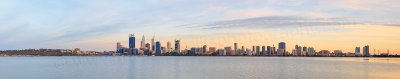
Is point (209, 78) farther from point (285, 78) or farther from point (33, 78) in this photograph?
point (33, 78)

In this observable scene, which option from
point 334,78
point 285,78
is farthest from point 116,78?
point 334,78

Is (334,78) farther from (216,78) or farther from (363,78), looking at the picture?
(216,78)

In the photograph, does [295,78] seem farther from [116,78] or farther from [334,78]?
[116,78]

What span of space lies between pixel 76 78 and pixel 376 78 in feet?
Answer: 148

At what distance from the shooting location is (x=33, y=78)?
2034 inches

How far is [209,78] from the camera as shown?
1934 inches

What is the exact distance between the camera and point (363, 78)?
5025cm

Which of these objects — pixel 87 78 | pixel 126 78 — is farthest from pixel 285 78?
pixel 87 78

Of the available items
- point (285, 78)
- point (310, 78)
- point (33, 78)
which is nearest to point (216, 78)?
point (285, 78)

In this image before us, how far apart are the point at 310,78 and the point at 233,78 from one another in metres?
11.6

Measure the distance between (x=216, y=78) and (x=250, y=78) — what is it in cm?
495

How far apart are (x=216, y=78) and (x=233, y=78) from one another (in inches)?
97.7

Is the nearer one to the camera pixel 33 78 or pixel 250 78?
pixel 250 78

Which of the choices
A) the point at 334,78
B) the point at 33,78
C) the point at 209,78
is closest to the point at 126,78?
the point at 209,78
